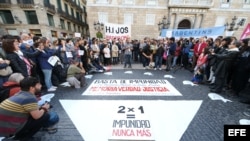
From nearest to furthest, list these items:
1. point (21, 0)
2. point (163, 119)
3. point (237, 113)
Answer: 1. point (163, 119)
2. point (237, 113)
3. point (21, 0)

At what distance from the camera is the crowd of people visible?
6.57 ft

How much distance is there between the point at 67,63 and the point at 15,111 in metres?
4.09

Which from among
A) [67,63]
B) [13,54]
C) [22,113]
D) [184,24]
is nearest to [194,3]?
[184,24]

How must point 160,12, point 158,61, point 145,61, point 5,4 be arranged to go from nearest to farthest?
point 158,61, point 145,61, point 5,4, point 160,12

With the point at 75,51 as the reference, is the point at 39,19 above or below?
above

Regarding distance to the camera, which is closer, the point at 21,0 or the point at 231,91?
the point at 231,91

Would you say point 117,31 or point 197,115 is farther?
point 117,31

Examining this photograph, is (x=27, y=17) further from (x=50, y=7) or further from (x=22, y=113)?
(x=22, y=113)

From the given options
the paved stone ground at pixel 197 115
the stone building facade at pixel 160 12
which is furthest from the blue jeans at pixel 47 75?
the stone building facade at pixel 160 12

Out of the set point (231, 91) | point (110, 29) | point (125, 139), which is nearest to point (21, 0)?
point (110, 29)

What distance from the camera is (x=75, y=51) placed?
5.66 meters

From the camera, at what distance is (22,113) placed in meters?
1.87

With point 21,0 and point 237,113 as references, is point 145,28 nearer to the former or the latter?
point 237,113

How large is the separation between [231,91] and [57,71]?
6597 millimetres
